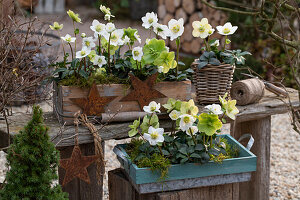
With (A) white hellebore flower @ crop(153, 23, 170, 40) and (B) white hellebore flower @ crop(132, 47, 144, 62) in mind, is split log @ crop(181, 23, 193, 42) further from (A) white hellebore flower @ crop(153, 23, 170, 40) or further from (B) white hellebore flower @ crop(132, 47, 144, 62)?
(B) white hellebore flower @ crop(132, 47, 144, 62)

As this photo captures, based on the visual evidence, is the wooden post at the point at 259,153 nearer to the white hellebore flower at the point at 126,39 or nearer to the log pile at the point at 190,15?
the white hellebore flower at the point at 126,39

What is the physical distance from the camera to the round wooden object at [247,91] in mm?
2699

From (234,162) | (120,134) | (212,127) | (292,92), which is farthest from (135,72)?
(292,92)

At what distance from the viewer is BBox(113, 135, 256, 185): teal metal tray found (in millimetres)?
2129

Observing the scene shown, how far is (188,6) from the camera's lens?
637 centimetres

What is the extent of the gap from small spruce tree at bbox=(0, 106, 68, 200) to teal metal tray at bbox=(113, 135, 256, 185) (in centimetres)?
41

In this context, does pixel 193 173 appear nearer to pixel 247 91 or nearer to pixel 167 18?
pixel 247 91

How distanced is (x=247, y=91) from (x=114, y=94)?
824 mm

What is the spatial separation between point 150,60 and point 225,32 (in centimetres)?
46

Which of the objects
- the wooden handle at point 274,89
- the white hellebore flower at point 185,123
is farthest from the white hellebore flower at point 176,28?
the wooden handle at point 274,89

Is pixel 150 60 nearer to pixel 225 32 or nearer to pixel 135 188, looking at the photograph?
pixel 225 32

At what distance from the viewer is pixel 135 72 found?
2365 millimetres

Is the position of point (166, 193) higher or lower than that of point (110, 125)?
lower

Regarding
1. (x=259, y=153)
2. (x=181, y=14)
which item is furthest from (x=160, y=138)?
(x=181, y=14)
